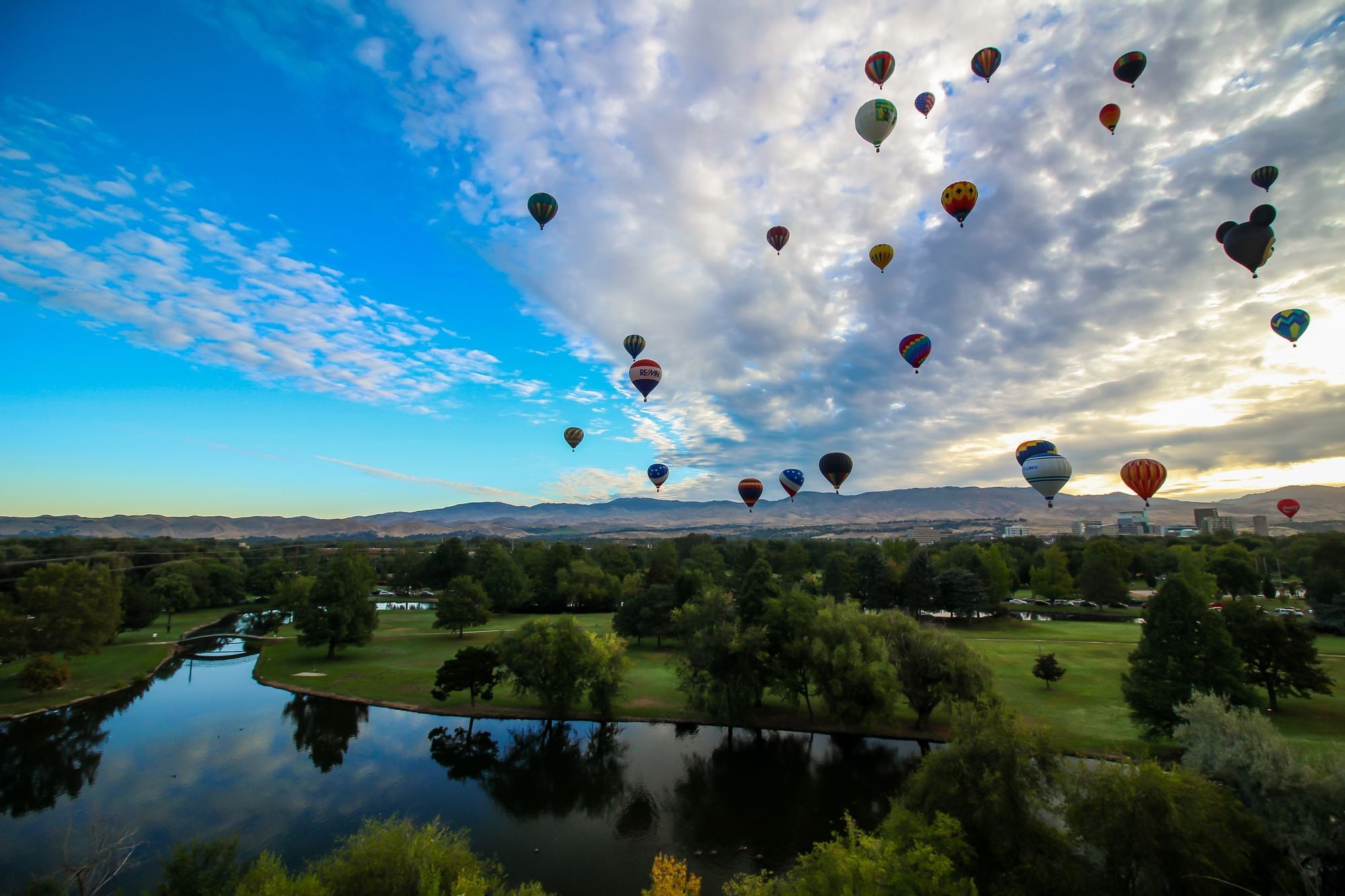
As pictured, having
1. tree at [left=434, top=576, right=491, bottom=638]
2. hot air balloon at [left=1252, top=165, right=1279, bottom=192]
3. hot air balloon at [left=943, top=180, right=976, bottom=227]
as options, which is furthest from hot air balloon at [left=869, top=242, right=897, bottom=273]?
tree at [left=434, top=576, right=491, bottom=638]

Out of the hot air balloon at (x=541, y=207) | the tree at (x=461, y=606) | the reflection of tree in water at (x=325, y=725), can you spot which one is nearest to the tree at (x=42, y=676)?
the reflection of tree in water at (x=325, y=725)

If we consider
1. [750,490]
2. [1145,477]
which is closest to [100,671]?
[750,490]

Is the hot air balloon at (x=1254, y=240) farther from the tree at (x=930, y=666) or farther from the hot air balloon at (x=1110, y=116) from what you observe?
the tree at (x=930, y=666)

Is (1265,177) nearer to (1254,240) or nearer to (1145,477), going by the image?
(1254,240)

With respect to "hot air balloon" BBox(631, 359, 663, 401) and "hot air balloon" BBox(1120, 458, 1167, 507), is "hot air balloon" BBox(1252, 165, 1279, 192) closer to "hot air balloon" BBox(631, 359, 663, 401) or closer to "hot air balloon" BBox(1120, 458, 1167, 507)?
"hot air balloon" BBox(1120, 458, 1167, 507)

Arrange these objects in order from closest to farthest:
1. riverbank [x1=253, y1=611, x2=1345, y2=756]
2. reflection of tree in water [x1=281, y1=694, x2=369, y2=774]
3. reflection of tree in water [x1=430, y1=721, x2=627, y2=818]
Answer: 1. reflection of tree in water [x1=430, y1=721, x2=627, y2=818]
2. riverbank [x1=253, y1=611, x2=1345, y2=756]
3. reflection of tree in water [x1=281, y1=694, x2=369, y2=774]

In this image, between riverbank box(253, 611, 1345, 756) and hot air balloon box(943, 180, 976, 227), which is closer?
riverbank box(253, 611, 1345, 756)
